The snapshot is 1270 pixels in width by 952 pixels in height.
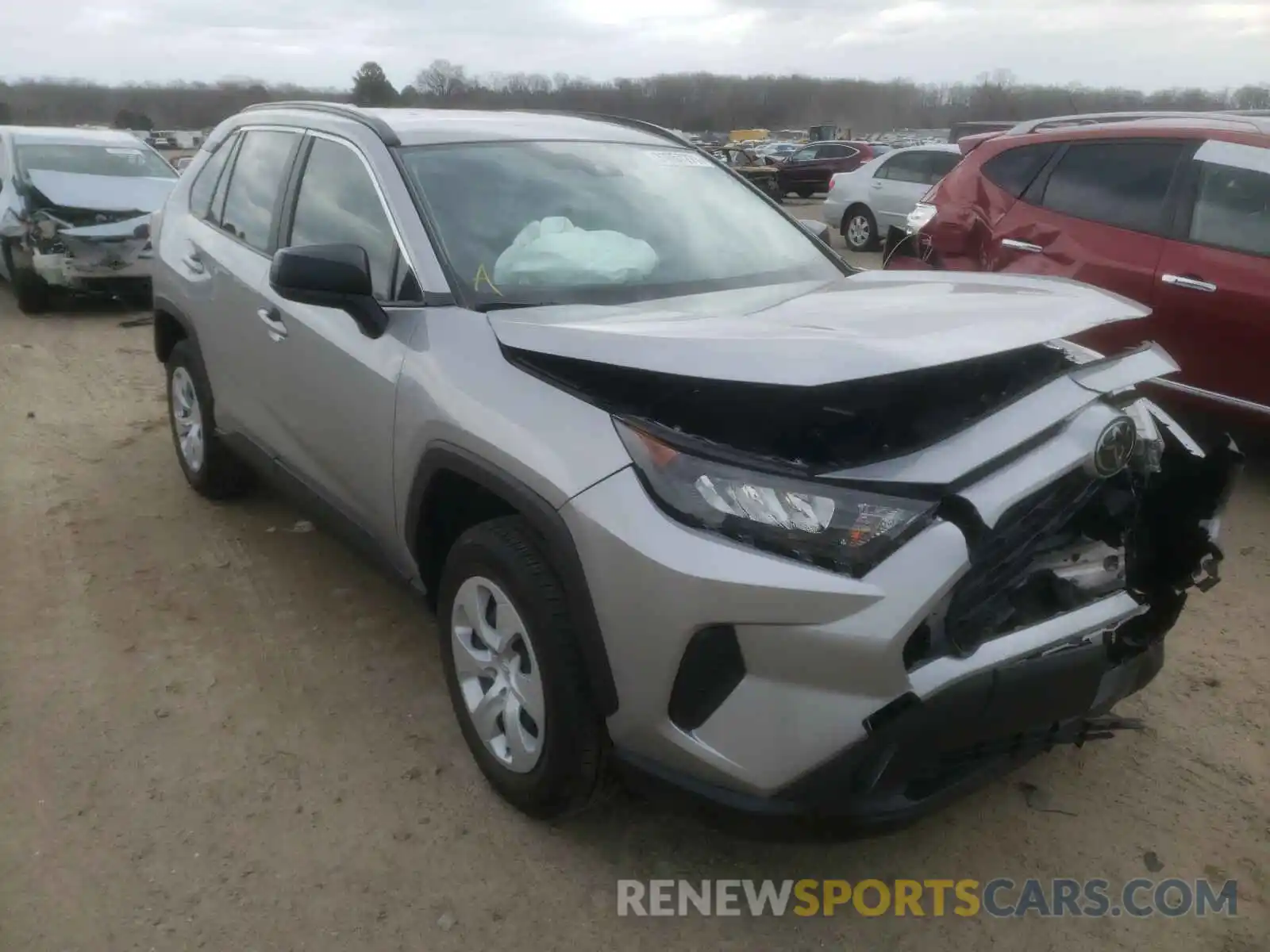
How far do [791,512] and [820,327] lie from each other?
0.50 meters

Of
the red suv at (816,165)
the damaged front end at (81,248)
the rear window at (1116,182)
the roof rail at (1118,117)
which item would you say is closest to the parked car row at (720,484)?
the rear window at (1116,182)

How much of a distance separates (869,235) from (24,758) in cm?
1328

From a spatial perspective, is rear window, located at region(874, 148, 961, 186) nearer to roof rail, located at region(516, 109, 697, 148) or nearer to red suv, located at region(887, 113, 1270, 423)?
red suv, located at region(887, 113, 1270, 423)

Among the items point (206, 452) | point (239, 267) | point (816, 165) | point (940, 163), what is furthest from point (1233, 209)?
point (816, 165)

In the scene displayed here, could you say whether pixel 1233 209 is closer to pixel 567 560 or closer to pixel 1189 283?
pixel 1189 283

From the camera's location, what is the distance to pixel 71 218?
9.49 meters

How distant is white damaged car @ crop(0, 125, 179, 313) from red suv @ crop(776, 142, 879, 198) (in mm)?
17114

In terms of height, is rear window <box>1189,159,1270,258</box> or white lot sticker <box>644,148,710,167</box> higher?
white lot sticker <box>644,148,710,167</box>

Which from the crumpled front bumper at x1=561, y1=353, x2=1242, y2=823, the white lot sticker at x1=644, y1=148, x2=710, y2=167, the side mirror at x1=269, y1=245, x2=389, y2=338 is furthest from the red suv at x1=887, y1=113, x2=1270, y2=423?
the side mirror at x1=269, y1=245, x2=389, y2=338

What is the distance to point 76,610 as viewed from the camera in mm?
3916

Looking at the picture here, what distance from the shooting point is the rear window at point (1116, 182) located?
5.20 meters

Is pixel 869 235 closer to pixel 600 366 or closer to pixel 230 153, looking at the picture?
pixel 230 153

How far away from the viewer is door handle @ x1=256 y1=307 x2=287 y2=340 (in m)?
3.57

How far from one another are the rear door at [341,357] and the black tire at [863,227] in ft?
38.8
